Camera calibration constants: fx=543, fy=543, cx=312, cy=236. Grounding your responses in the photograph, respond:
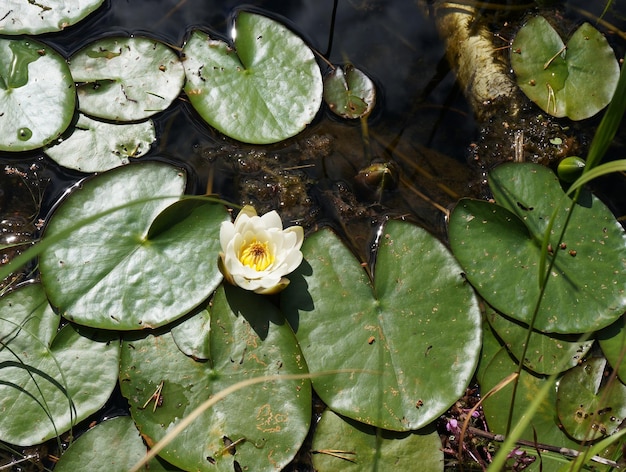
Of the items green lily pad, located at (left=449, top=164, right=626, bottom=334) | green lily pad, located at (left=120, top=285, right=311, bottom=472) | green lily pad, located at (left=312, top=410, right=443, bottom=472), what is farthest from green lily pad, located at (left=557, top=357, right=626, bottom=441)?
green lily pad, located at (left=120, top=285, right=311, bottom=472)

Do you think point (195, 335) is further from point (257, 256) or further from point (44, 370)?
point (44, 370)

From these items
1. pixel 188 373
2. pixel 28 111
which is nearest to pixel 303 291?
pixel 188 373

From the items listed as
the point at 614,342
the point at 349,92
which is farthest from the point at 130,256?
the point at 614,342

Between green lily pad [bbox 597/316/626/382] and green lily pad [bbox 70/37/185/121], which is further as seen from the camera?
green lily pad [bbox 70/37/185/121]

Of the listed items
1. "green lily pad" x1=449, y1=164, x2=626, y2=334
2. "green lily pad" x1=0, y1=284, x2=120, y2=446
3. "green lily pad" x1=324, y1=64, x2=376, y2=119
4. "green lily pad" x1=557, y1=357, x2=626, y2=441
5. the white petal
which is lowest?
"green lily pad" x1=557, y1=357, x2=626, y2=441

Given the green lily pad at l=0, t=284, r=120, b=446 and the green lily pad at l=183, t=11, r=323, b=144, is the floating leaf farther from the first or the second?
the green lily pad at l=0, t=284, r=120, b=446

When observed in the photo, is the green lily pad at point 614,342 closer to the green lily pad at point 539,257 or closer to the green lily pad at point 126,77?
the green lily pad at point 539,257
